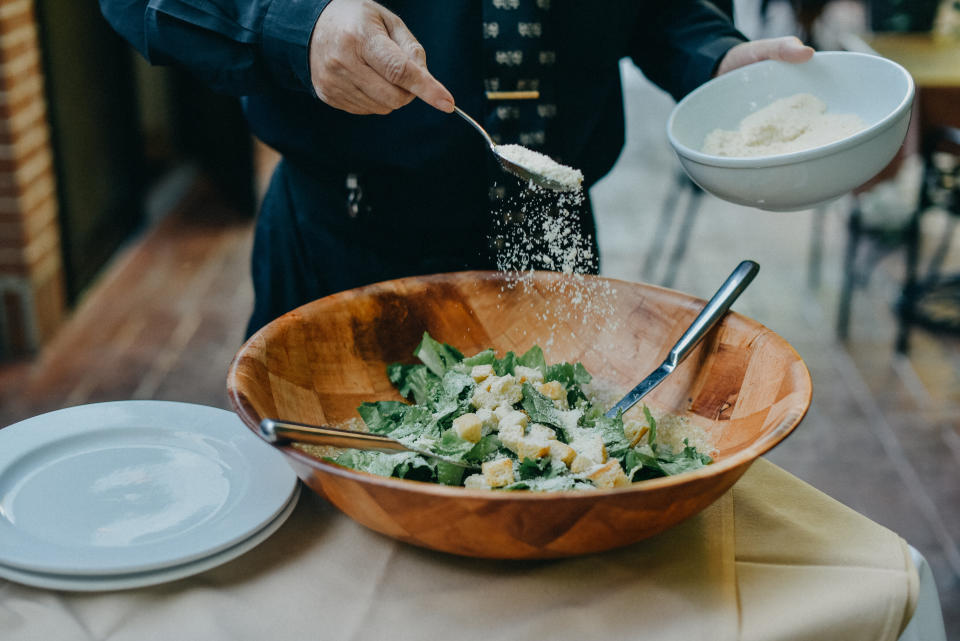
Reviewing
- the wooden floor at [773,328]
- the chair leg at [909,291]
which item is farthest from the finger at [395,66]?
the chair leg at [909,291]

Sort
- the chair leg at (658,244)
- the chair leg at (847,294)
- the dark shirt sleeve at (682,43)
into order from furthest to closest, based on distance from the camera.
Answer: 1. the chair leg at (658,244)
2. the chair leg at (847,294)
3. the dark shirt sleeve at (682,43)

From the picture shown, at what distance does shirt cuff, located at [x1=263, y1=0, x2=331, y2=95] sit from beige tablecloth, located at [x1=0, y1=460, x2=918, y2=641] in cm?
50

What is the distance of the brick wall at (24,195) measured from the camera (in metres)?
2.55

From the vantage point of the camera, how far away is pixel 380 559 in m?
0.76

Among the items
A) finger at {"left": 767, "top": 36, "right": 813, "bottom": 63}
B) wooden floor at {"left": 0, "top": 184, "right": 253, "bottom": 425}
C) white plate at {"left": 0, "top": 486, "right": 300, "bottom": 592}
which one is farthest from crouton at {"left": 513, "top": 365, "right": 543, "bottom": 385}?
wooden floor at {"left": 0, "top": 184, "right": 253, "bottom": 425}

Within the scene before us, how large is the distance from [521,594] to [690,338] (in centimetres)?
37

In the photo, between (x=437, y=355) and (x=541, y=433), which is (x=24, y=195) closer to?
(x=437, y=355)

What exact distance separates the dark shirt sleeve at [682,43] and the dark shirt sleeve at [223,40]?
1.97 ft

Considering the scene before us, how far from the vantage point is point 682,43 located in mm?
1345

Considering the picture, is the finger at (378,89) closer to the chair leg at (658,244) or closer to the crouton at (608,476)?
the crouton at (608,476)

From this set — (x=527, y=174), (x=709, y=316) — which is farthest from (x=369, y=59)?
(x=709, y=316)

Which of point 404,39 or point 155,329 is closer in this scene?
point 404,39

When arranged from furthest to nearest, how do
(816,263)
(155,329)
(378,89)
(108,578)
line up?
(816,263) → (155,329) → (378,89) → (108,578)

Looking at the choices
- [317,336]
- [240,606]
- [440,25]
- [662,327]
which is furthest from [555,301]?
[240,606]
